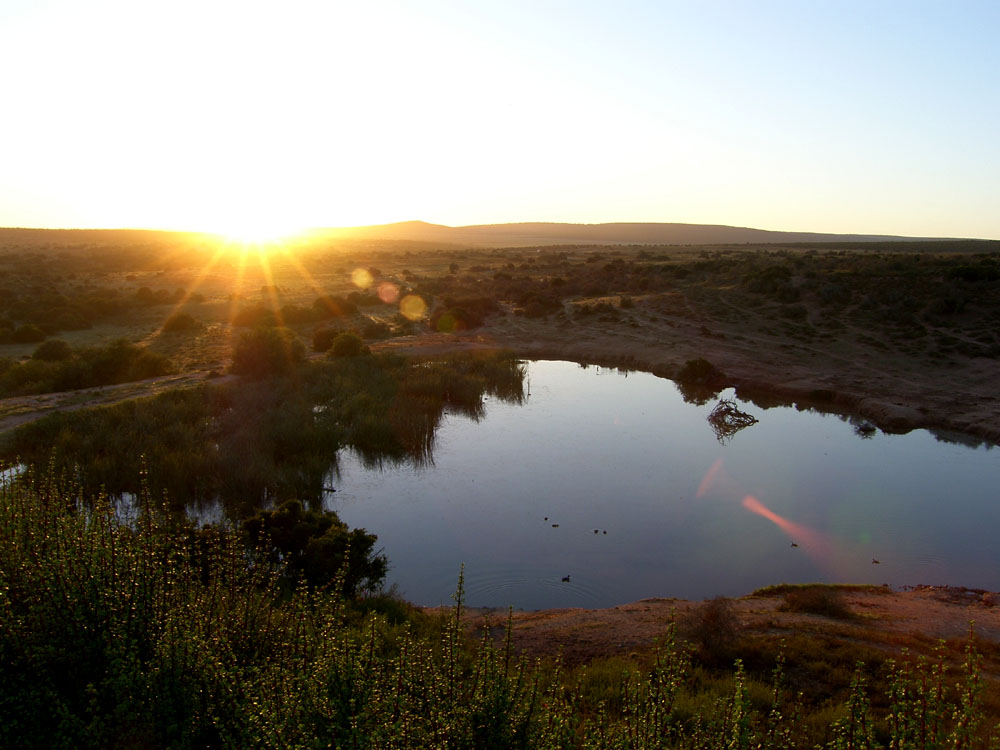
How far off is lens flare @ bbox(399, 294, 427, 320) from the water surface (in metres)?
16.4

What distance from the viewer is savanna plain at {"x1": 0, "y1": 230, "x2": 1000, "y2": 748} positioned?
3.76 meters

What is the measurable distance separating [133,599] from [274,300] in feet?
105

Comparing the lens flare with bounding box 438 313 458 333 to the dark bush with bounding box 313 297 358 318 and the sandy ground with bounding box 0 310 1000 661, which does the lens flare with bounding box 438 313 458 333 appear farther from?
the dark bush with bounding box 313 297 358 318

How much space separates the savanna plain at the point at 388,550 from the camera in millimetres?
3756

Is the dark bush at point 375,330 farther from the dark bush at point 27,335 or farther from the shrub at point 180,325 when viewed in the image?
the dark bush at point 27,335

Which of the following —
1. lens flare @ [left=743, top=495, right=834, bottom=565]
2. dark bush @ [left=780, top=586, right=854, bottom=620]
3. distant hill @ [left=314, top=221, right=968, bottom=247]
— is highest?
distant hill @ [left=314, top=221, right=968, bottom=247]

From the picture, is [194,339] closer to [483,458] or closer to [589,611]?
[483,458]

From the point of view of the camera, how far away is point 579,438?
1606 centimetres

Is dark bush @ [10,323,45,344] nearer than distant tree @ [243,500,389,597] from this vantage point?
No

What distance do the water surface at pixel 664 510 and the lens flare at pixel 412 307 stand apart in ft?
53.9

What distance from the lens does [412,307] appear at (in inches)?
1384

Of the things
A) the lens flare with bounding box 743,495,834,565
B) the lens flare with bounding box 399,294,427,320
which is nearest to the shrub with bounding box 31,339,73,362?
the lens flare with bounding box 399,294,427,320

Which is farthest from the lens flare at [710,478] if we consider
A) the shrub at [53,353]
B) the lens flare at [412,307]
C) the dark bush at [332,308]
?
the dark bush at [332,308]

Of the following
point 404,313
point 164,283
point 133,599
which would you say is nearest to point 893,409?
point 133,599
